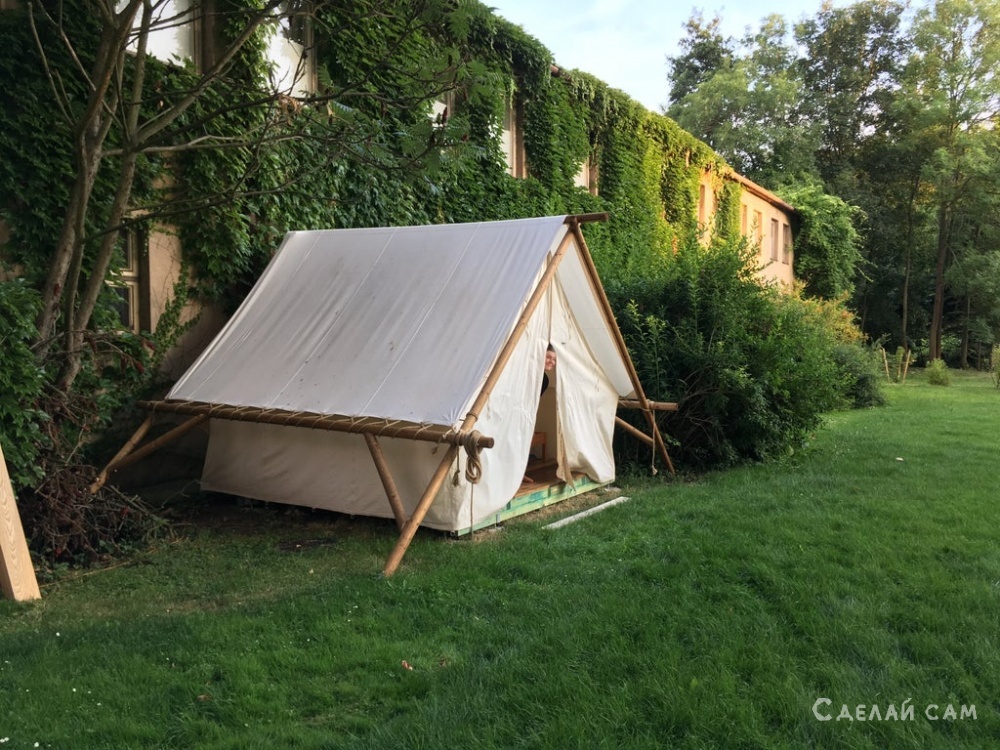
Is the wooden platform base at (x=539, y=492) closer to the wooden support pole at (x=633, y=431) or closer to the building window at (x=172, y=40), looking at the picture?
the wooden support pole at (x=633, y=431)

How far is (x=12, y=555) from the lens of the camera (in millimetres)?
4395

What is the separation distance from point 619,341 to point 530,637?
4.05m

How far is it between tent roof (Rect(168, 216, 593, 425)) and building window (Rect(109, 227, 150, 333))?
0.94m

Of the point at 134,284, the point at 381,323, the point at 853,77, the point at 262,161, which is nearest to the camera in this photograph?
the point at 381,323

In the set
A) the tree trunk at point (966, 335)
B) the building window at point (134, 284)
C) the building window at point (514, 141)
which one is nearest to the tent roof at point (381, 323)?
the building window at point (134, 284)

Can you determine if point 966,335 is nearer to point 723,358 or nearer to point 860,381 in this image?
point 860,381

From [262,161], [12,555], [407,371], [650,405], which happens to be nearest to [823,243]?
[650,405]

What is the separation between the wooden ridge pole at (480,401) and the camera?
489 centimetres

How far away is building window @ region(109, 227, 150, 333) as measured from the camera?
701cm

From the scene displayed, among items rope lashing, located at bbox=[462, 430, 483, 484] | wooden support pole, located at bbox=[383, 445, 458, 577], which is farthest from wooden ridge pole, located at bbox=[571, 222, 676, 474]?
wooden support pole, located at bbox=[383, 445, 458, 577]

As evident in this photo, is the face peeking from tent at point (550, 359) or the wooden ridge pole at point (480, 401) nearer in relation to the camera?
the wooden ridge pole at point (480, 401)

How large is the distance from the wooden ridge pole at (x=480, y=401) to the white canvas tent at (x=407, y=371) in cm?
1

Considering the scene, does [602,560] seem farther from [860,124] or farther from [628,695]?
[860,124]

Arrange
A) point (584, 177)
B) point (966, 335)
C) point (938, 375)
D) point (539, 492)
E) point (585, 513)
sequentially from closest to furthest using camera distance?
point (585, 513) < point (539, 492) < point (584, 177) < point (938, 375) < point (966, 335)
